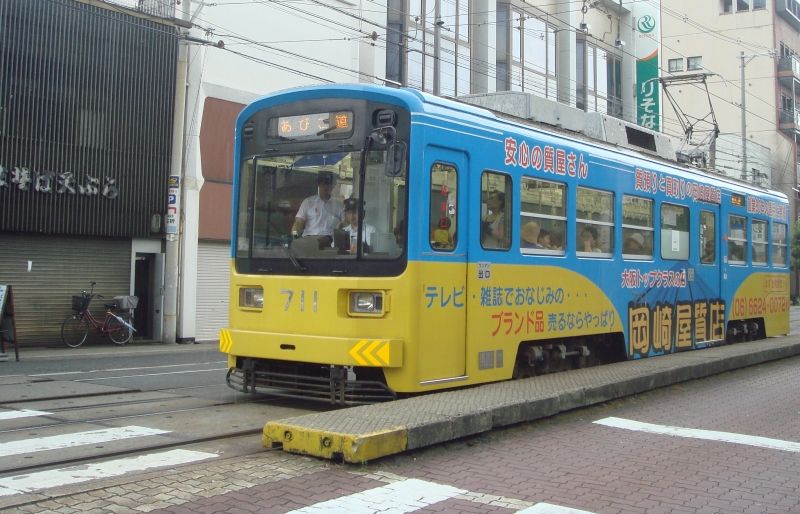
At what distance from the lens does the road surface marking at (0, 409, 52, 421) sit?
8031 mm

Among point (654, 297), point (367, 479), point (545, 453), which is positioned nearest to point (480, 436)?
point (545, 453)

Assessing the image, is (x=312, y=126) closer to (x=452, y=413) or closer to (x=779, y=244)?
(x=452, y=413)

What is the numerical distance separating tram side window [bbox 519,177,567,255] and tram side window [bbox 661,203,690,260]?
10.3ft

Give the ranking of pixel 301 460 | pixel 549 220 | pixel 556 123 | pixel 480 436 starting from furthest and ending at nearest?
1. pixel 556 123
2. pixel 549 220
3. pixel 480 436
4. pixel 301 460

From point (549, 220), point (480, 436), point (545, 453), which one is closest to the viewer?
point (545, 453)

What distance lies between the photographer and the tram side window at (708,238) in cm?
1368

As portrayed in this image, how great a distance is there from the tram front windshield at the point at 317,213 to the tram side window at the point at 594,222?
3.28 meters

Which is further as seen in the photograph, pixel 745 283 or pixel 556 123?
pixel 745 283

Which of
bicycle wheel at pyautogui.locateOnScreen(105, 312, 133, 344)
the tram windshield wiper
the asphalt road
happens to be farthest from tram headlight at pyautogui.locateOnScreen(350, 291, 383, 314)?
bicycle wheel at pyautogui.locateOnScreen(105, 312, 133, 344)

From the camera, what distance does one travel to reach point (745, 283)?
1538cm

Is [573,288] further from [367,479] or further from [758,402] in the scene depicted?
[367,479]

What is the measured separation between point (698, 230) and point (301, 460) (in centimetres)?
943

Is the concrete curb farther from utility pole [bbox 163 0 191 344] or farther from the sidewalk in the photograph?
utility pole [bbox 163 0 191 344]

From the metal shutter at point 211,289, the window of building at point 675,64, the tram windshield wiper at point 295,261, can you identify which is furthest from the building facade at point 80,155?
the window of building at point 675,64
